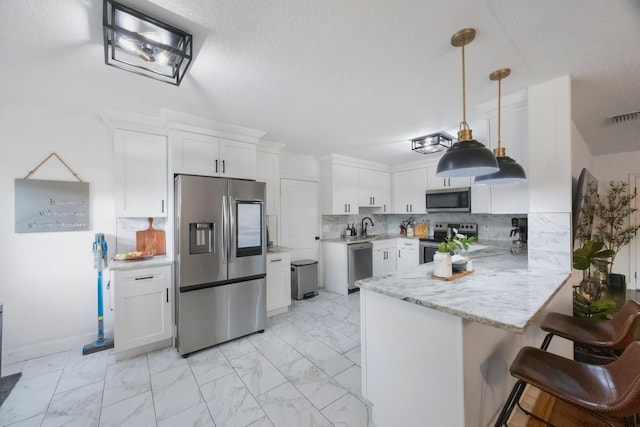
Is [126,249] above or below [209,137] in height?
below

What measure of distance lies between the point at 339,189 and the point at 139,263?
3.08m

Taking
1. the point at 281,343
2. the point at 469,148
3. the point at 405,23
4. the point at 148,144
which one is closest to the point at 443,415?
the point at 469,148

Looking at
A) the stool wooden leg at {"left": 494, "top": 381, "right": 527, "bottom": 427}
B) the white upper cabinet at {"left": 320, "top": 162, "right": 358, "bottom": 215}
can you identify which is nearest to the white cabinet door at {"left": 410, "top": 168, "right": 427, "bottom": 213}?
the white upper cabinet at {"left": 320, "top": 162, "right": 358, "bottom": 215}

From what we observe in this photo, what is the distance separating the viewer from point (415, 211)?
15.8 feet

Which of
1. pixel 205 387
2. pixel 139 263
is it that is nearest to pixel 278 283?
pixel 205 387

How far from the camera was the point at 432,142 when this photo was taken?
126 inches

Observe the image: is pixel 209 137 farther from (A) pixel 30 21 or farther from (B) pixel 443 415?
(B) pixel 443 415

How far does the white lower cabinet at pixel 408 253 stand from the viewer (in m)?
4.56

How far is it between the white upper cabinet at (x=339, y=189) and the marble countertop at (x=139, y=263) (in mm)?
2617

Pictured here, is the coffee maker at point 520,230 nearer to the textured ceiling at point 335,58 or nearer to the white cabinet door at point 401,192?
the textured ceiling at point 335,58

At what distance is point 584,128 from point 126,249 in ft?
18.3

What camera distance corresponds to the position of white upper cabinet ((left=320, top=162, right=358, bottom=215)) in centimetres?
436

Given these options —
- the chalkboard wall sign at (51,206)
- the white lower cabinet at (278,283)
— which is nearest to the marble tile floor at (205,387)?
the white lower cabinet at (278,283)

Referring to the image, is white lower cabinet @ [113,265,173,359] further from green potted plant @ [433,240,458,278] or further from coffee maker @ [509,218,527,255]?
coffee maker @ [509,218,527,255]
